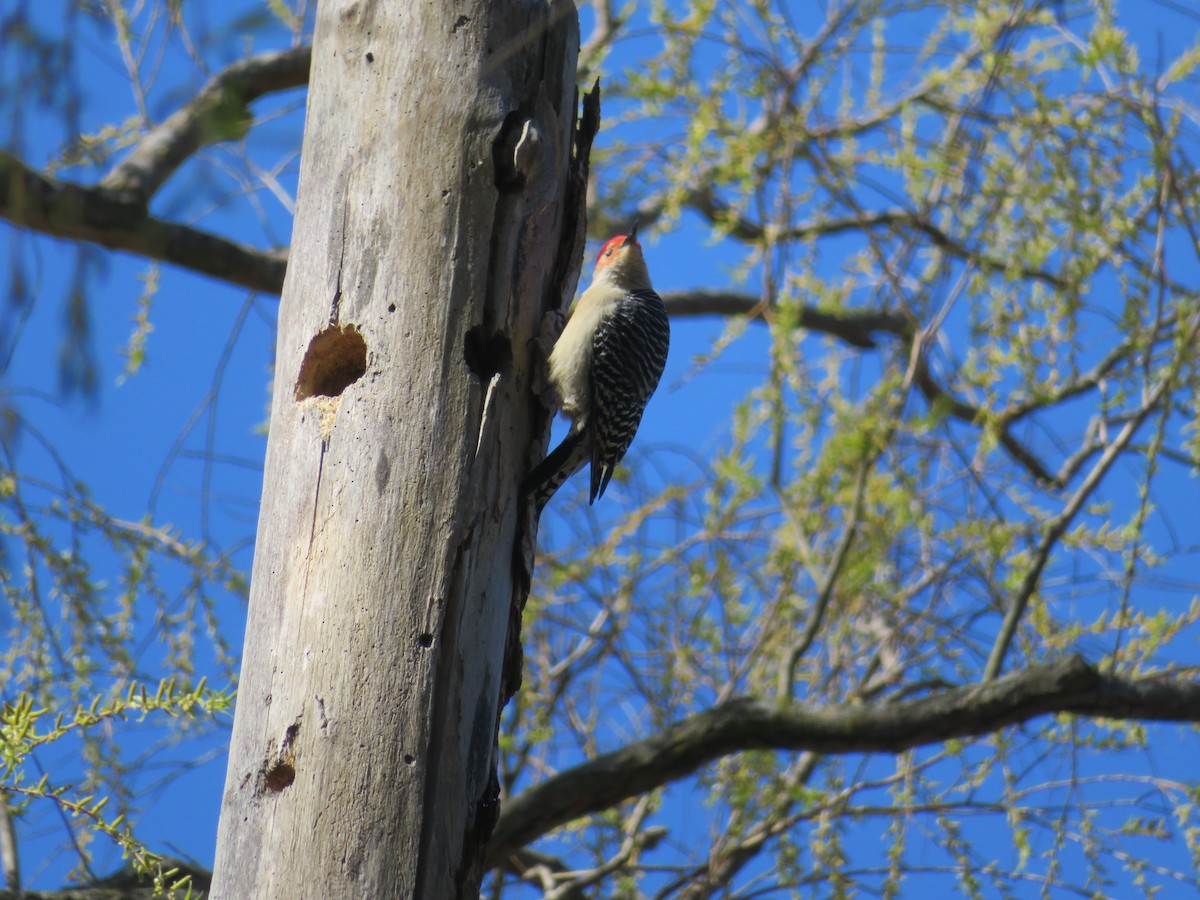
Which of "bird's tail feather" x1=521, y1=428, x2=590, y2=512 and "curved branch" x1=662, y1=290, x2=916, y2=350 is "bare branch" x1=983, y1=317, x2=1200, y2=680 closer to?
"bird's tail feather" x1=521, y1=428, x2=590, y2=512

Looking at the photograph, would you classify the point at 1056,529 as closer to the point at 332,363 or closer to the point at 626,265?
the point at 626,265

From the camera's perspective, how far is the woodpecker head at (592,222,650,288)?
430cm

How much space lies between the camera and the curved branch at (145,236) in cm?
339

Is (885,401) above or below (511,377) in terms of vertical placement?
above

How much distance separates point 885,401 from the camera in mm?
3949

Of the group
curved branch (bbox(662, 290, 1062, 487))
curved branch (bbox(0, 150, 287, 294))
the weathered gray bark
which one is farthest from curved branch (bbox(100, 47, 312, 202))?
curved branch (bbox(662, 290, 1062, 487))

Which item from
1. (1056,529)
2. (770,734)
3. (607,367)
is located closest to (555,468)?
(607,367)

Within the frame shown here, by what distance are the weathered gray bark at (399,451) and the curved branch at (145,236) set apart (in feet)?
1.65

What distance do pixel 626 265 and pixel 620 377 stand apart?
802mm

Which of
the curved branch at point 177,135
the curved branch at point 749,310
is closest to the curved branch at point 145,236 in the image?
the curved branch at point 177,135

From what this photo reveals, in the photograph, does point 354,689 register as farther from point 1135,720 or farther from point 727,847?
point 1135,720

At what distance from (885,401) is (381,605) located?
7.23 ft

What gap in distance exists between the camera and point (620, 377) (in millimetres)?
3641

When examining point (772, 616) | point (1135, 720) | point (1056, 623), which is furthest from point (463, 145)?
point (1056, 623)
